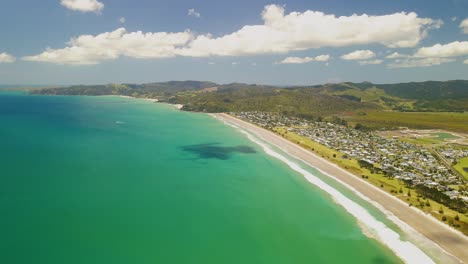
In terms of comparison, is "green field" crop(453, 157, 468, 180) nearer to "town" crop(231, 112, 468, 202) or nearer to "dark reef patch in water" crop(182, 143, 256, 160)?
"town" crop(231, 112, 468, 202)

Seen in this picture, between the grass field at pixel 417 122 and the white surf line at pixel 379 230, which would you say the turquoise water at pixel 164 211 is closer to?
the white surf line at pixel 379 230

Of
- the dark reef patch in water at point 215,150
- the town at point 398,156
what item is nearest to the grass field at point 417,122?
the town at point 398,156

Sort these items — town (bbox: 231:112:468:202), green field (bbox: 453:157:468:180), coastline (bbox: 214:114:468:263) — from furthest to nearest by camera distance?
green field (bbox: 453:157:468:180) < town (bbox: 231:112:468:202) < coastline (bbox: 214:114:468:263)

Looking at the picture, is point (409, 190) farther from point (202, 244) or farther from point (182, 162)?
point (182, 162)

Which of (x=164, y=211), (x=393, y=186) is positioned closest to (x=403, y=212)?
(x=393, y=186)

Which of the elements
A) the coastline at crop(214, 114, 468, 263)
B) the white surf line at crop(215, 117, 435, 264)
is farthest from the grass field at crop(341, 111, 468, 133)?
the white surf line at crop(215, 117, 435, 264)

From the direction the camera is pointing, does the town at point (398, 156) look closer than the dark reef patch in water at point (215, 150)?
Yes

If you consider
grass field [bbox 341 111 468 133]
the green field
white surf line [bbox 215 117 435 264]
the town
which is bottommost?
white surf line [bbox 215 117 435 264]
